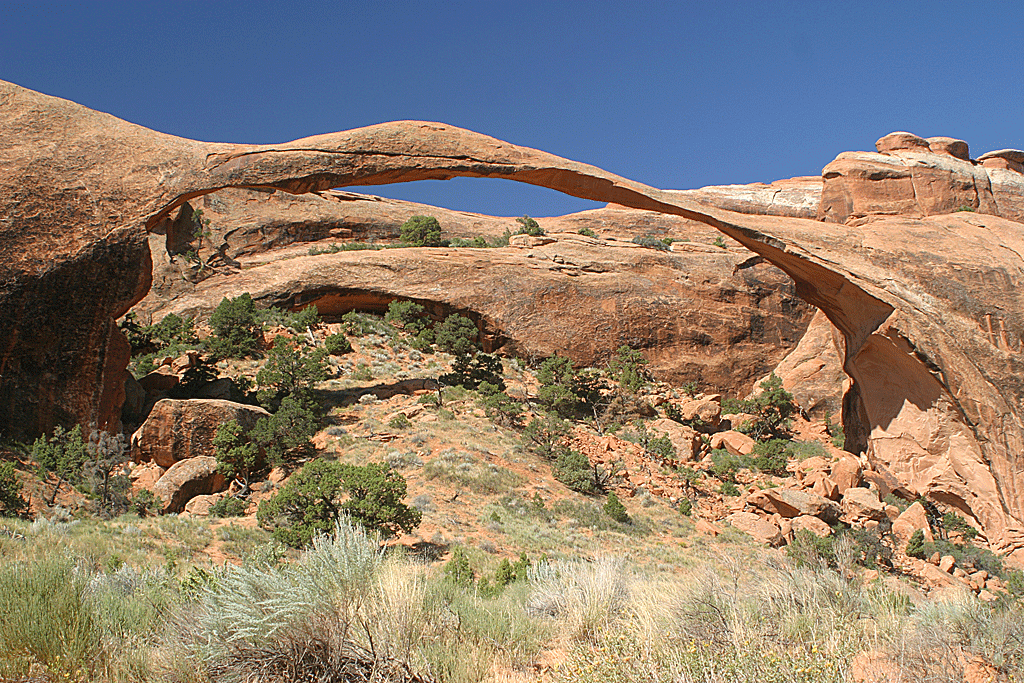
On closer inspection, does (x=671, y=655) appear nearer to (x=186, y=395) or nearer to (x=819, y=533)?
(x=819, y=533)

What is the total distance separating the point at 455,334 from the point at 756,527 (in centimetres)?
1053

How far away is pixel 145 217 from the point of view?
10.9 meters

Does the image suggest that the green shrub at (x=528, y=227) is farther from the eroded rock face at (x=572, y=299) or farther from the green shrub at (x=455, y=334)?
the green shrub at (x=455, y=334)

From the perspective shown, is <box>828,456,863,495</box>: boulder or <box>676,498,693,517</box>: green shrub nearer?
<box>676,498,693,517</box>: green shrub

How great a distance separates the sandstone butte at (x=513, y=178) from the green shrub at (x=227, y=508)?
2721 mm

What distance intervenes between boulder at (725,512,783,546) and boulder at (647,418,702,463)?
8.73ft

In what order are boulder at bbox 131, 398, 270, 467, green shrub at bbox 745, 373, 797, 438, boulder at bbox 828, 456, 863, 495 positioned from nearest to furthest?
boulder at bbox 131, 398, 270, 467 < boulder at bbox 828, 456, 863, 495 < green shrub at bbox 745, 373, 797, 438

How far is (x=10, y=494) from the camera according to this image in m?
8.41

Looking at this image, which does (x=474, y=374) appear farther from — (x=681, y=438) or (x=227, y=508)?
(x=227, y=508)

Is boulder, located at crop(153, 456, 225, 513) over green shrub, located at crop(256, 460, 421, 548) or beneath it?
beneath

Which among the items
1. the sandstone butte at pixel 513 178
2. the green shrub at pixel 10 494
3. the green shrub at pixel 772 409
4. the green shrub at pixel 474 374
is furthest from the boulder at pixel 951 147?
the green shrub at pixel 10 494

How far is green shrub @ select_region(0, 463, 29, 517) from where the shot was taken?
8.30m

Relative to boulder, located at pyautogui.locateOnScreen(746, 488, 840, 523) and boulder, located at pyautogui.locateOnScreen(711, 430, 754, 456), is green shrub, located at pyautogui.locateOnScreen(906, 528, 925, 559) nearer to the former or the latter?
boulder, located at pyautogui.locateOnScreen(746, 488, 840, 523)

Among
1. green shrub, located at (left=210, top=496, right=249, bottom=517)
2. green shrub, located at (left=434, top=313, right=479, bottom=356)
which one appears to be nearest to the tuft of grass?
green shrub, located at (left=210, top=496, right=249, bottom=517)
